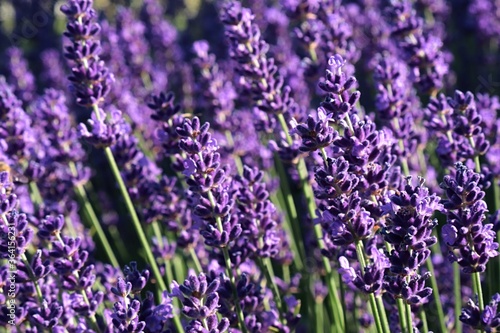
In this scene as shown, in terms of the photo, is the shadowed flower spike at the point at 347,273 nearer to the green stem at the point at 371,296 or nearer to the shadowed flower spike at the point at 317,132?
the green stem at the point at 371,296

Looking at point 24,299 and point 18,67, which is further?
point 18,67

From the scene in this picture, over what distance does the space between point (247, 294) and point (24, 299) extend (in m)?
0.93

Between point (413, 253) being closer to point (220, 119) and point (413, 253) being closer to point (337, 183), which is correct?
point (337, 183)

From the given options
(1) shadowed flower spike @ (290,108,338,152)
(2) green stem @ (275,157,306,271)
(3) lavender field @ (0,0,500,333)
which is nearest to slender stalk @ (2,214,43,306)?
(3) lavender field @ (0,0,500,333)

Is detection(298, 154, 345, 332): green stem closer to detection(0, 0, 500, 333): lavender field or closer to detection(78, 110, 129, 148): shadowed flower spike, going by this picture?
detection(0, 0, 500, 333): lavender field

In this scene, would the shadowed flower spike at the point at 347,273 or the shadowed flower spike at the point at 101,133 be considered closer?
the shadowed flower spike at the point at 347,273

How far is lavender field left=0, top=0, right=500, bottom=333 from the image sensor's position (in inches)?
86.6

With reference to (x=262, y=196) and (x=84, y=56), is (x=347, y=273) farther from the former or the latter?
(x=84, y=56)

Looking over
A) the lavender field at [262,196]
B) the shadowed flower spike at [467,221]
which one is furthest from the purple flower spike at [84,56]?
the shadowed flower spike at [467,221]

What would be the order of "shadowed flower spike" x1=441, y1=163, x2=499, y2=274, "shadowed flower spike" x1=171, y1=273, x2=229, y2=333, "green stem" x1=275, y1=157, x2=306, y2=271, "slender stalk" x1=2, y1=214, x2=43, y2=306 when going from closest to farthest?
"shadowed flower spike" x1=441, y1=163, x2=499, y2=274 < "shadowed flower spike" x1=171, y1=273, x2=229, y2=333 < "slender stalk" x1=2, y1=214, x2=43, y2=306 < "green stem" x1=275, y1=157, x2=306, y2=271

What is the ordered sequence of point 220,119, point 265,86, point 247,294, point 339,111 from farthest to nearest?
1. point 220,119
2. point 265,86
3. point 247,294
4. point 339,111

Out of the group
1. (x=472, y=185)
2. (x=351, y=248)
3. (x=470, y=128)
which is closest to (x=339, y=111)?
(x=472, y=185)

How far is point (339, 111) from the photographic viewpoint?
7.40 feet

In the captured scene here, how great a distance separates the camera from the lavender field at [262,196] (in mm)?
2199
